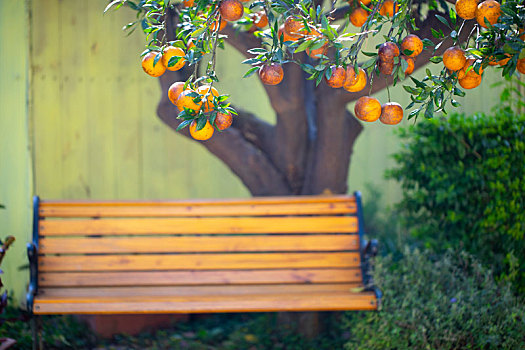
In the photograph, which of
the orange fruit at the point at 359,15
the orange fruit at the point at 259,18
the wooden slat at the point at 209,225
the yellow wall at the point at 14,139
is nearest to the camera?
the orange fruit at the point at 259,18

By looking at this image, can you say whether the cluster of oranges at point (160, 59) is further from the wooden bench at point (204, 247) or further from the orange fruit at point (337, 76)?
the wooden bench at point (204, 247)

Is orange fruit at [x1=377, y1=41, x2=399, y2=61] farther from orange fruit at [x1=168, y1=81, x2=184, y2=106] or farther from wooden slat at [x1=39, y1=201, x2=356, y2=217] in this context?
wooden slat at [x1=39, y1=201, x2=356, y2=217]

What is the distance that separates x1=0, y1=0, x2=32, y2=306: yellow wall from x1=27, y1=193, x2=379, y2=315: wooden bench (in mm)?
460

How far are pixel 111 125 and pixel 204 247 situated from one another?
8.70ft

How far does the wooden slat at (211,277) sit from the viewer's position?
2.94 m

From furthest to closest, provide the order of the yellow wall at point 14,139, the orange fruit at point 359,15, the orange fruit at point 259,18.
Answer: the yellow wall at point 14,139
the orange fruit at point 359,15
the orange fruit at point 259,18

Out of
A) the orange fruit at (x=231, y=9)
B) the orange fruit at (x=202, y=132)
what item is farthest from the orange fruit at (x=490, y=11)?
the orange fruit at (x=202, y=132)

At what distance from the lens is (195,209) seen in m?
3.10

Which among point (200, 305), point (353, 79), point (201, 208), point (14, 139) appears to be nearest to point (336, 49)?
point (353, 79)

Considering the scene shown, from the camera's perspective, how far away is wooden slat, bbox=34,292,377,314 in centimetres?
257

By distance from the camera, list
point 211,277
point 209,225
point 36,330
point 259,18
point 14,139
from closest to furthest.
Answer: point 259,18 < point 36,330 < point 211,277 < point 209,225 < point 14,139

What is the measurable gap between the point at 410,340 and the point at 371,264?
1.66 feet

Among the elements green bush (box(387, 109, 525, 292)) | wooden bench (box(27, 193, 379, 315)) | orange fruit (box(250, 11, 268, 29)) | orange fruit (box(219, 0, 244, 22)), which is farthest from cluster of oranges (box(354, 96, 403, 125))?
green bush (box(387, 109, 525, 292))

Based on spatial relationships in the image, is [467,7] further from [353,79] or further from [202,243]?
[202,243]
